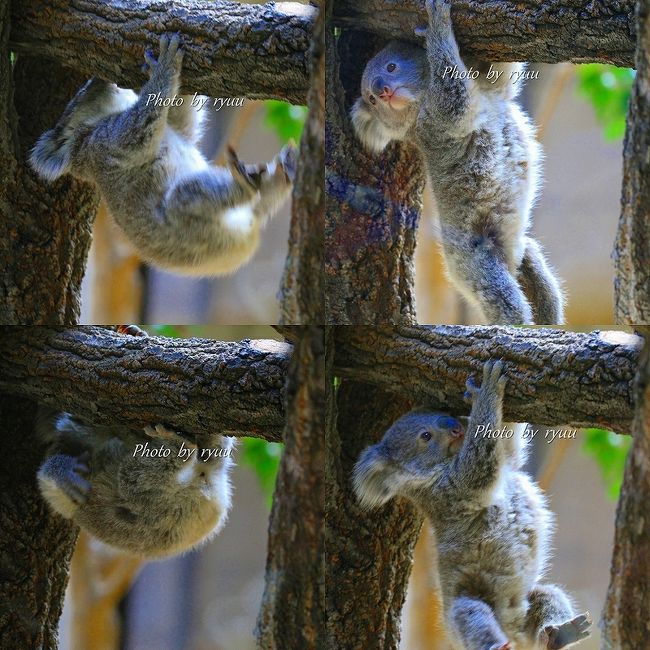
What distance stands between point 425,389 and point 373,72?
40.1 inches

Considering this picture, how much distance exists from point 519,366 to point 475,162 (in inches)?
31.4

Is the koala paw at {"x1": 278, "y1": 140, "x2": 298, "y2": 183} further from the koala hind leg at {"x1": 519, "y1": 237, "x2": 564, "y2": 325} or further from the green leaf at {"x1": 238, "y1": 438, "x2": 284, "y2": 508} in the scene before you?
the green leaf at {"x1": 238, "y1": 438, "x2": 284, "y2": 508}

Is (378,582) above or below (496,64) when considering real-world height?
below

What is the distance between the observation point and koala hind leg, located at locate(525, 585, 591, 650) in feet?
7.80

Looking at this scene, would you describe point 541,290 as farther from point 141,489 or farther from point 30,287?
point 30,287

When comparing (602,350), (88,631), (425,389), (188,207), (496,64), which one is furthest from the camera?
(88,631)

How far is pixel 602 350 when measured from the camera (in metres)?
2.29

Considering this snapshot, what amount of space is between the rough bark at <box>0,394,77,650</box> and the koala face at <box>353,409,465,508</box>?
132cm

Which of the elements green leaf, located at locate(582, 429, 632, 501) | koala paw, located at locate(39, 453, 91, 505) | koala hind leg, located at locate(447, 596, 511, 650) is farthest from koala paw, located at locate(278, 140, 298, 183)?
green leaf, located at locate(582, 429, 632, 501)

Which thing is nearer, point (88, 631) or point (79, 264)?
point (79, 264)

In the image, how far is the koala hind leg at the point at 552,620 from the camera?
2.38 metres

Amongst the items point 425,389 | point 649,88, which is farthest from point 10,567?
point 649,88

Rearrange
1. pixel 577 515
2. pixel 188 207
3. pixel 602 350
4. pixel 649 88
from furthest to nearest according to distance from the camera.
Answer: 1. pixel 577 515
2. pixel 188 207
3. pixel 602 350
4. pixel 649 88

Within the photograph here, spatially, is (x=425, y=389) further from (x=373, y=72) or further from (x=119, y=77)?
(x=119, y=77)
